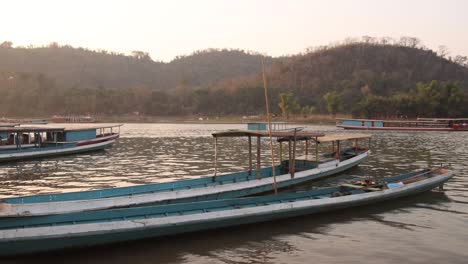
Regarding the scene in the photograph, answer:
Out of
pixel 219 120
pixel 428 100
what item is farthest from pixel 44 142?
pixel 428 100

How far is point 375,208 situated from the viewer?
17.1m

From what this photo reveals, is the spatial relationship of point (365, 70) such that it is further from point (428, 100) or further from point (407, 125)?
point (407, 125)

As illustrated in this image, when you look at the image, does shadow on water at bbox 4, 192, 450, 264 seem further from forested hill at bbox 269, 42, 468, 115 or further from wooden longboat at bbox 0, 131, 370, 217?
forested hill at bbox 269, 42, 468, 115

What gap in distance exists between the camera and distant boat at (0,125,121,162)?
107 feet

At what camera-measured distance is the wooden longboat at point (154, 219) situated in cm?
1057

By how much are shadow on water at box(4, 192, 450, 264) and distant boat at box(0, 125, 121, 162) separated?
2378cm

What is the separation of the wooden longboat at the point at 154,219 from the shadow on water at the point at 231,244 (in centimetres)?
37

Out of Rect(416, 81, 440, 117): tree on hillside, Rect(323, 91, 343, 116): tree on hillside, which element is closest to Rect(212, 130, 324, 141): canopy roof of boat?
Rect(416, 81, 440, 117): tree on hillside

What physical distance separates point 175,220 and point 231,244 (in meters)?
1.96

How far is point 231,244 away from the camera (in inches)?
506

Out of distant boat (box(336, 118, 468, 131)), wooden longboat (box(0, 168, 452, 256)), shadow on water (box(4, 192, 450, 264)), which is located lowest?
shadow on water (box(4, 192, 450, 264))

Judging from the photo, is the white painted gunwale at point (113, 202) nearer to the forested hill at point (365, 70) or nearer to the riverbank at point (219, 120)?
the riverbank at point (219, 120)

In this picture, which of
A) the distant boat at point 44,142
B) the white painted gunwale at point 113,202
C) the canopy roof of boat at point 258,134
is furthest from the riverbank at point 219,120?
the white painted gunwale at point 113,202

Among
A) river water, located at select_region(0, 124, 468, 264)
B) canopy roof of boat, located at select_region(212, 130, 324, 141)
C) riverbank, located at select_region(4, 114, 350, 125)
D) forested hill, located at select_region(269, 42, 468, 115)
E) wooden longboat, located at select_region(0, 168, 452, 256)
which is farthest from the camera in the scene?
forested hill, located at select_region(269, 42, 468, 115)
